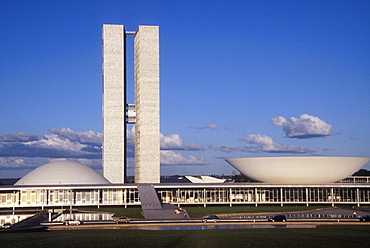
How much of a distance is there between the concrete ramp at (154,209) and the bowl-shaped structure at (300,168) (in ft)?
40.5

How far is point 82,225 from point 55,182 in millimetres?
27649

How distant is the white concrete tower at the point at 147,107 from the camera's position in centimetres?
7844

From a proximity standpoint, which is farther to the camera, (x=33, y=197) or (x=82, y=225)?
(x=33, y=197)

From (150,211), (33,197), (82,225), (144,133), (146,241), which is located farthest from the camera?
(144,133)

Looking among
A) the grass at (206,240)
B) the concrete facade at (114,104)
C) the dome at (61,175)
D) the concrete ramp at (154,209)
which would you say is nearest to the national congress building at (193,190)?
the dome at (61,175)

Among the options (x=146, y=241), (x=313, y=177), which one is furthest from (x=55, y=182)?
(x=146, y=241)

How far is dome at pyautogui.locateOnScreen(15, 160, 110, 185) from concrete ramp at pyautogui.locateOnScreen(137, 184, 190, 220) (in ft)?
28.9

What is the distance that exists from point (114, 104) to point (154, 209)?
114 ft

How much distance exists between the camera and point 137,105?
269 feet

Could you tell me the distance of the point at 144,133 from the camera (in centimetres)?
7888

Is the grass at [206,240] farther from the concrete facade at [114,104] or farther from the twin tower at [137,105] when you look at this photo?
the concrete facade at [114,104]

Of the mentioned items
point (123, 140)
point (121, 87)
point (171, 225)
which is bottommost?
point (171, 225)

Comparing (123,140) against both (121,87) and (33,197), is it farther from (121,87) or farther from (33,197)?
(33,197)

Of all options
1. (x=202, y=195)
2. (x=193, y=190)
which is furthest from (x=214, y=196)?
(x=193, y=190)
